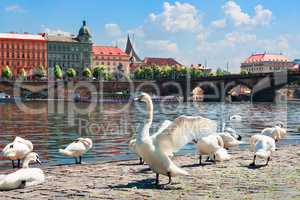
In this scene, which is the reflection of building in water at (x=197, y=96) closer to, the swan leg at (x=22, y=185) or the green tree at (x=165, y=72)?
the green tree at (x=165, y=72)

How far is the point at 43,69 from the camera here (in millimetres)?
153625

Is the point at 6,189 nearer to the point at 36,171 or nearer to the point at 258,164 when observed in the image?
the point at 36,171

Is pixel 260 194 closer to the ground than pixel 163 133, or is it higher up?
closer to the ground

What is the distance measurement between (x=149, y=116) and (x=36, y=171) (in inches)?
104

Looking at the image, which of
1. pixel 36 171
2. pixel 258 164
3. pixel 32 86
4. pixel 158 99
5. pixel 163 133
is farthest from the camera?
pixel 32 86

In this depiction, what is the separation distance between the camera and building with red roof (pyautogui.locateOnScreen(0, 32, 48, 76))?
508 ft

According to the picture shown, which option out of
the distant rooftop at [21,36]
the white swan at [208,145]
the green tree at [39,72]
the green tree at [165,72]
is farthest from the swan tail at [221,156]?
the green tree at [165,72]

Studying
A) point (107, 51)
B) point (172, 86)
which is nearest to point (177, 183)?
point (172, 86)

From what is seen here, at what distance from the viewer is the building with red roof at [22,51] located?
154875 millimetres

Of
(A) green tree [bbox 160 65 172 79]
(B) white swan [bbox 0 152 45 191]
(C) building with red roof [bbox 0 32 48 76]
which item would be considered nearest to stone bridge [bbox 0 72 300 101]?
(C) building with red roof [bbox 0 32 48 76]

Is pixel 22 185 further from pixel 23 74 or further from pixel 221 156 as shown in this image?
pixel 23 74

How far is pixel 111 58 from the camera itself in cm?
19488

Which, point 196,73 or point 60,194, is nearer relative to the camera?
point 60,194

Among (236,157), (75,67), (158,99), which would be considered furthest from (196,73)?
(236,157)
